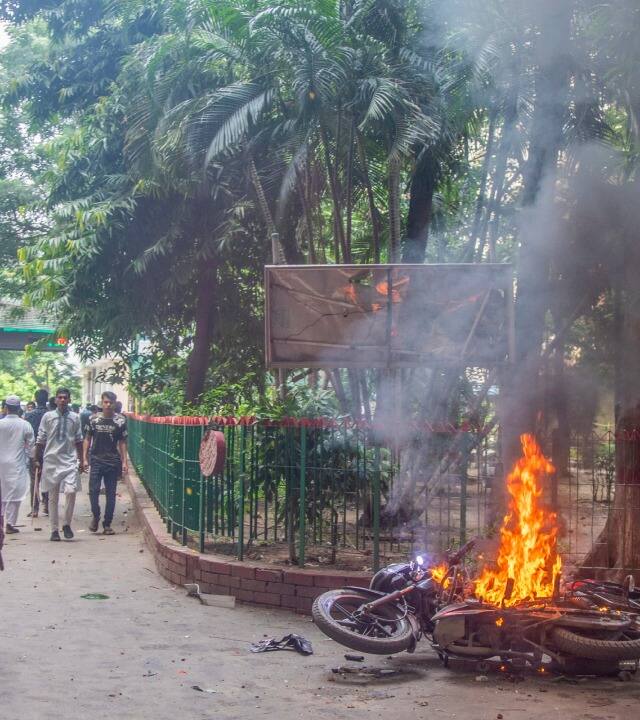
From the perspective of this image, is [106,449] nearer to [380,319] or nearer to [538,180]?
[380,319]

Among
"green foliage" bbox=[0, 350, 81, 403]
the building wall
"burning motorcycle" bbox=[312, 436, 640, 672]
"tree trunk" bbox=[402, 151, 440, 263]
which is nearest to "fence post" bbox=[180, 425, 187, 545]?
"burning motorcycle" bbox=[312, 436, 640, 672]

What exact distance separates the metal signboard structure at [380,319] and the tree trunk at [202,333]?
8135mm

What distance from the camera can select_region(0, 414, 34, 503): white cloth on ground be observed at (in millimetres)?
12273

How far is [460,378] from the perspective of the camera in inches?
435

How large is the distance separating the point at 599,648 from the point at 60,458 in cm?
811

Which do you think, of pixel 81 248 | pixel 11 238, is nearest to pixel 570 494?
pixel 81 248

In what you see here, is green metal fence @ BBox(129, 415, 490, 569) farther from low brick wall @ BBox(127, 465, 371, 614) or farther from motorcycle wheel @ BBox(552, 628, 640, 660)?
motorcycle wheel @ BBox(552, 628, 640, 660)

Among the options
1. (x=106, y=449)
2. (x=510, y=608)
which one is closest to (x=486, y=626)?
(x=510, y=608)

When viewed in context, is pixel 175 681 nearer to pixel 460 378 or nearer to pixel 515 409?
pixel 515 409

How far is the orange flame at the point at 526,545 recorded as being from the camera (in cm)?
633

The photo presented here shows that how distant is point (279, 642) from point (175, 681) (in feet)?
3.56

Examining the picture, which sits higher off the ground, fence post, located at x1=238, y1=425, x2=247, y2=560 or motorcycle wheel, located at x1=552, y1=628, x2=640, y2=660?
fence post, located at x1=238, y1=425, x2=247, y2=560

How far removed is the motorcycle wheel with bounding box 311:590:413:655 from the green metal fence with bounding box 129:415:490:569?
54.1 inches

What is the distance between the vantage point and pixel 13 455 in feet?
40.5
